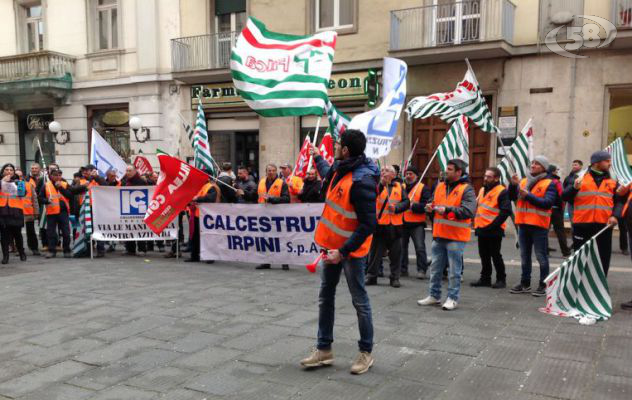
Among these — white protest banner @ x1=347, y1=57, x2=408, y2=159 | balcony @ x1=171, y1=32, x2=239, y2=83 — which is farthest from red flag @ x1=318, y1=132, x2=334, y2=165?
balcony @ x1=171, y1=32, x2=239, y2=83

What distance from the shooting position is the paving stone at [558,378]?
13.5 feet

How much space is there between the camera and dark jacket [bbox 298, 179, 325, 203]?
9.23 metres

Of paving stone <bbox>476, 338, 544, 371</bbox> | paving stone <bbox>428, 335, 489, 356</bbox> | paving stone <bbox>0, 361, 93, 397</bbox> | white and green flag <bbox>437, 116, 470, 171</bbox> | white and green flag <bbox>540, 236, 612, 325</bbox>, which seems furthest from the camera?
white and green flag <bbox>437, 116, 470, 171</bbox>

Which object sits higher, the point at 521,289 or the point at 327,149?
the point at 327,149

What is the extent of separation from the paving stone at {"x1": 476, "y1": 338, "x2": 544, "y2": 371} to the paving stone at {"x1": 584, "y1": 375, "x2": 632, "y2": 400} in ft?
1.79

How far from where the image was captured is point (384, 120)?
26.3 ft

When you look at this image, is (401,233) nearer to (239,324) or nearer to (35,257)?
(239,324)

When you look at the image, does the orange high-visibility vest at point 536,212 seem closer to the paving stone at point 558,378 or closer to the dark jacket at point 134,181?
the paving stone at point 558,378

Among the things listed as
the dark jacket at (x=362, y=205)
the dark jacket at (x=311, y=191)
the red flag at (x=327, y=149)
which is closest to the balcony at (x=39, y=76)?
the dark jacket at (x=311, y=191)

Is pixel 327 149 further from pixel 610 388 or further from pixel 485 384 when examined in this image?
pixel 610 388

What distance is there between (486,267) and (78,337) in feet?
17.9

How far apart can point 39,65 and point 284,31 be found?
10037 millimetres

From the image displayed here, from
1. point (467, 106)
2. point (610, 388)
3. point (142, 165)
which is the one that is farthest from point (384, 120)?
point (142, 165)

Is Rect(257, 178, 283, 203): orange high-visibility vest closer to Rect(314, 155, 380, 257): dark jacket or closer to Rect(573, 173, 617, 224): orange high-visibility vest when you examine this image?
Rect(573, 173, 617, 224): orange high-visibility vest
